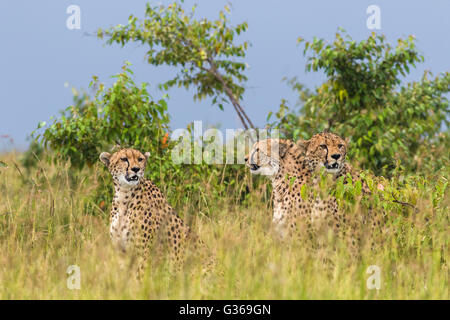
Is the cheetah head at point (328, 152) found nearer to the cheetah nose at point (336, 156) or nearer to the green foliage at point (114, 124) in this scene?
the cheetah nose at point (336, 156)

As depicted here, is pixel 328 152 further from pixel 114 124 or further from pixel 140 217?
pixel 114 124

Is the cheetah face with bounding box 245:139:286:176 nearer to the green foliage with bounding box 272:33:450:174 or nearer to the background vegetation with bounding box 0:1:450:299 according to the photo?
the background vegetation with bounding box 0:1:450:299

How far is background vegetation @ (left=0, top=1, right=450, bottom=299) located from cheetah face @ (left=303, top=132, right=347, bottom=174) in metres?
0.26

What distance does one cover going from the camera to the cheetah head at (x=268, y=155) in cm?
505

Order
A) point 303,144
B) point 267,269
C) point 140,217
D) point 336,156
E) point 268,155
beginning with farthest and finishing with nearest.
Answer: point 268,155 → point 303,144 → point 336,156 → point 140,217 → point 267,269

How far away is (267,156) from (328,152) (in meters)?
0.63

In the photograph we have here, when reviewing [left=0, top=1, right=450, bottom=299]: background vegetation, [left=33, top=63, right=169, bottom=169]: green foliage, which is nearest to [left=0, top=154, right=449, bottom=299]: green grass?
[left=0, top=1, right=450, bottom=299]: background vegetation

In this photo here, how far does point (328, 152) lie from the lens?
467cm

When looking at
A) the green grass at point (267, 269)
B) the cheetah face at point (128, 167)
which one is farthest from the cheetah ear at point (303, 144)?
the cheetah face at point (128, 167)

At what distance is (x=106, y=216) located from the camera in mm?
6445

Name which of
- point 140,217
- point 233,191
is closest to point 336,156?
point 140,217

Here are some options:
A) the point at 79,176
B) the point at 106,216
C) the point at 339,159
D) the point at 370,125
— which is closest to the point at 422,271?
the point at 339,159
